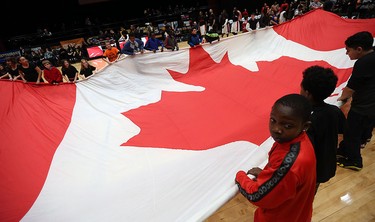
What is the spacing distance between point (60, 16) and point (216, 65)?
13.3 metres

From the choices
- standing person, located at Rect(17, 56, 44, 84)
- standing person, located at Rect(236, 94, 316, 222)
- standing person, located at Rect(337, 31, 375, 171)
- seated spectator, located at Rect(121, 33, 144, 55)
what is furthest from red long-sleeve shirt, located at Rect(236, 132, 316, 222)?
standing person, located at Rect(17, 56, 44, 84)

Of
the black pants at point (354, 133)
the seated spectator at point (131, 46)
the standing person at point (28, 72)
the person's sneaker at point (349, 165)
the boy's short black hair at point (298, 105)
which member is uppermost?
the boy's short black hair at point (298, 105)

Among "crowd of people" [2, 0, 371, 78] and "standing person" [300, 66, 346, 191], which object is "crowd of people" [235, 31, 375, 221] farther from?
"crowd of people" [2, 0, 371, 78]

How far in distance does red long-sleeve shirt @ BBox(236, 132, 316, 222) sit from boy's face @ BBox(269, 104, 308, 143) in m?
0.03

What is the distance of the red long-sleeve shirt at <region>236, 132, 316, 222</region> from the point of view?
88 centimetres

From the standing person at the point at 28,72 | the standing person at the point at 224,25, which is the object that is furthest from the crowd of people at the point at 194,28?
the standing person at the point at 28,72

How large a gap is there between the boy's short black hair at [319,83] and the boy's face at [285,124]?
1.11ft

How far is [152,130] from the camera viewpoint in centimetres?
218

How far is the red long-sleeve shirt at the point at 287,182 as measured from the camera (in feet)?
2.88

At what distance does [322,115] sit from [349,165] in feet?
5.16

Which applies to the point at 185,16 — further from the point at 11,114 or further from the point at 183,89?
the point at 11,114

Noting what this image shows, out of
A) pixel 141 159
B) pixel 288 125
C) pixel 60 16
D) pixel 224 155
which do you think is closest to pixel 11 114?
pixel 141 159

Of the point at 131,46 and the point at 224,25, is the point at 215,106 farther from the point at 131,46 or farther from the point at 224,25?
the point at 224,25

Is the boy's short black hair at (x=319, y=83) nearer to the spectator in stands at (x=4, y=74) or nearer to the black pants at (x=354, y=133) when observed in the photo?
the black pants at (x=354, y=133)
